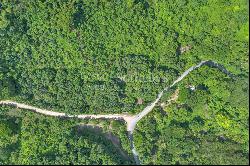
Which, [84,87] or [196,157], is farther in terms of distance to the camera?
[84,87]

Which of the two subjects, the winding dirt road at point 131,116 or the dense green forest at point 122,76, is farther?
the winding dirt road at point 131,116

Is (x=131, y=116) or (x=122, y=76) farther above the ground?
(x=122, y=76)

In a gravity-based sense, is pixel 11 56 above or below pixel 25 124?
above

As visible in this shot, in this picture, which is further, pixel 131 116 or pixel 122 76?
pixel 131 116

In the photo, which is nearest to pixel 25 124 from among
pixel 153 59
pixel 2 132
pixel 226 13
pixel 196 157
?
pixel 2 132

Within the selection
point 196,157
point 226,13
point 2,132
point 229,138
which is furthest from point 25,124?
point 226,13

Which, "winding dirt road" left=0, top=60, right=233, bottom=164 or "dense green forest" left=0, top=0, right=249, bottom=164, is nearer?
"dense green forest" left=0, top=0, right=249, bottom=164

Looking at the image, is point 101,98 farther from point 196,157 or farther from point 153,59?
point 196,157

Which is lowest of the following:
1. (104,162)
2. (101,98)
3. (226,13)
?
(104,162)
